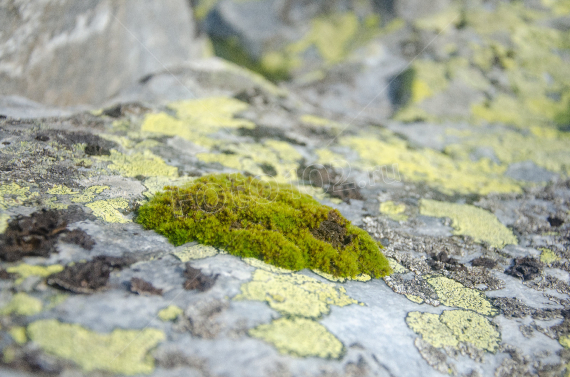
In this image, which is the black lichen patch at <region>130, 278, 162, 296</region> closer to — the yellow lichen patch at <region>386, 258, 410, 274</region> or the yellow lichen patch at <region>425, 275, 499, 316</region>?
the yellow lichen patch at <region>386, 258, 410, 274</region>

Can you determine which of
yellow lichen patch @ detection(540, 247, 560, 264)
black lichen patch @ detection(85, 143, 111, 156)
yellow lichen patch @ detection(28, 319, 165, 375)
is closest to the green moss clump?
yellow lichen patch @ detection(28, 319, 165, 375)

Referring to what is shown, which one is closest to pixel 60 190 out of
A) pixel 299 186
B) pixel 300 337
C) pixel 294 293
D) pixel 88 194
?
pixel 88 194

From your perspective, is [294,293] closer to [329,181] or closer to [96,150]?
[329,181]

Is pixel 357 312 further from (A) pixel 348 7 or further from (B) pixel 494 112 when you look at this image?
(A) pixel 348 7

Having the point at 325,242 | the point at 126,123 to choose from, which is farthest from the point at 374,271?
the point at 126,123

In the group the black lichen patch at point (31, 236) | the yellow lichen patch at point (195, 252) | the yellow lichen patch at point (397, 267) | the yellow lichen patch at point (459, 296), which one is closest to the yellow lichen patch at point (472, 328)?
the yellow lichen patch at point (459, 296)

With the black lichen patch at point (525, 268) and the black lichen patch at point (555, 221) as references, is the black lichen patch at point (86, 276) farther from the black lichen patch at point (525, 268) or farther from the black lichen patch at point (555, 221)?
the black lichen patch at point (555, 221)
